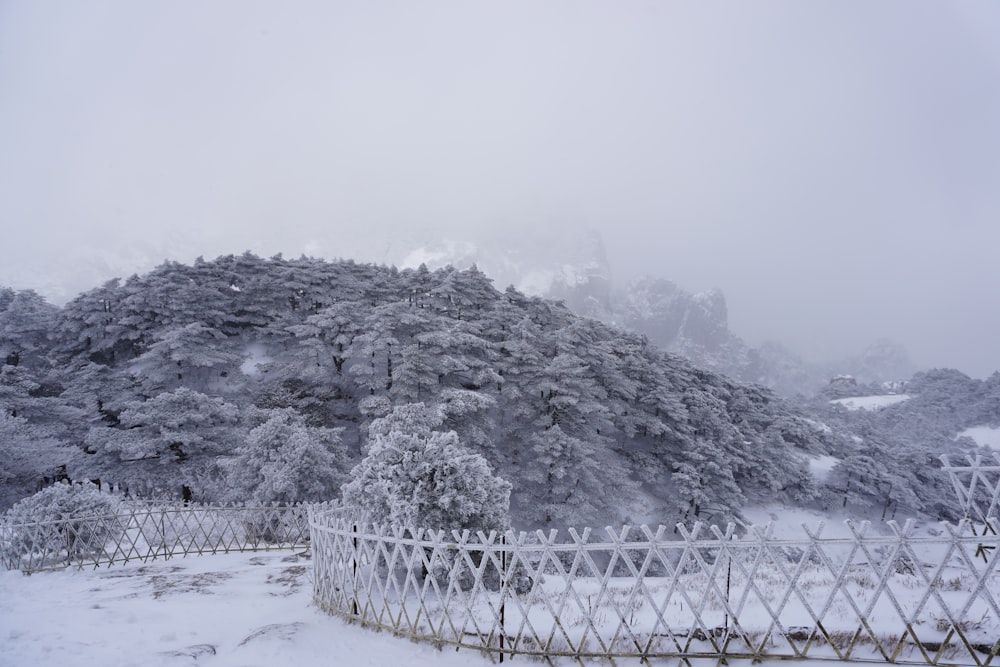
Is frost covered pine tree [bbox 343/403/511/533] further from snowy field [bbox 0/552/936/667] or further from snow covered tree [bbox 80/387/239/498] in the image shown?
snow covered tree [bbox 80/387/239/498]

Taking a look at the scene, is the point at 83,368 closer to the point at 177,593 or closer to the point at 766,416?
the point at 177,593

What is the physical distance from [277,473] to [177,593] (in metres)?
6.38

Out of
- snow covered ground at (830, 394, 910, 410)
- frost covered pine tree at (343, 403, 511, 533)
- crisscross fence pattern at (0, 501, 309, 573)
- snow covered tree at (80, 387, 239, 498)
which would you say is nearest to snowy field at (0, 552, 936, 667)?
crisscross fence pattern at (0, 501, 309, 573)

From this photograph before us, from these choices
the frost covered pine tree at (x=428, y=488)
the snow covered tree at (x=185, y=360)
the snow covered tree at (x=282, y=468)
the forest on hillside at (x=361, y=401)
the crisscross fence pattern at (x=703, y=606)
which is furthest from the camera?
the snow covered tree at (x=185, y=360)

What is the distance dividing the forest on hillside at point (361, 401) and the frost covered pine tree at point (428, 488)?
6491 mm

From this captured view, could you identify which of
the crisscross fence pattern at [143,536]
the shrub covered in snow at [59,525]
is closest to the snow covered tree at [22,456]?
the crisscross fence pattern at [143,536]

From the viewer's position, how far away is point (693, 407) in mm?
27547

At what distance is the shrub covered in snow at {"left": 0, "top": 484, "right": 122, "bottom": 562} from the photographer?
11.2 metres

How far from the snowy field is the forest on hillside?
19.0 ft

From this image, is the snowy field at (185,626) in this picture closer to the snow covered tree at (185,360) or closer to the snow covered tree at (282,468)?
the snow covered tree at (282,468)

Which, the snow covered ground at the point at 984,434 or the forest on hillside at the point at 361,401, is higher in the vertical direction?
the forest on hillside at the point at 361,401

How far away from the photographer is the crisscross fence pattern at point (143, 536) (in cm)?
1126

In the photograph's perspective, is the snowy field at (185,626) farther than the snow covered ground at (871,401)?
No


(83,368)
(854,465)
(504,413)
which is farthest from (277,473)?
(854,465)
